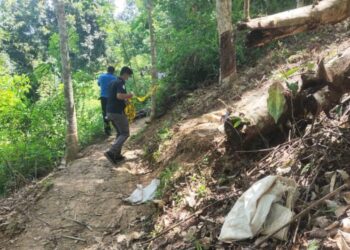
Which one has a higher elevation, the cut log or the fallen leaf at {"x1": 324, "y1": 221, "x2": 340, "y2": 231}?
the cut log

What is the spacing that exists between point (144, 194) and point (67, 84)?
10.9 ft

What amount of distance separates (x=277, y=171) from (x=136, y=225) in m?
2.00

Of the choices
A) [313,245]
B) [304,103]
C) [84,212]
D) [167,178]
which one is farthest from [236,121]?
[84,212]

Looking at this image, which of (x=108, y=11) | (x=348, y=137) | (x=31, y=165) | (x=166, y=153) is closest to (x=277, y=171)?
(x=348, y=137)

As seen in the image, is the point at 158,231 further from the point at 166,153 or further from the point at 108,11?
the point at 108,11

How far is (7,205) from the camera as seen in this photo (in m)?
5.95

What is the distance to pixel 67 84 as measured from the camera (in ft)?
24.5

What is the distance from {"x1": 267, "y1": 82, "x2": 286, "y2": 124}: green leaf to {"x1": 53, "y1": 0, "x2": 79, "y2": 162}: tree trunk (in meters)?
5.01

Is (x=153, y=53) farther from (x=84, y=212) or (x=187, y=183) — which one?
(x=187, y=183)

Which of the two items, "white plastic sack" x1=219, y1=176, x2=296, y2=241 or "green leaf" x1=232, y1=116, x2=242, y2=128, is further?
"green leaf" x1=232, y1=116, x2=242, y2=128

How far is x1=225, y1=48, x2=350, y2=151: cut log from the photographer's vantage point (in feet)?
10.5

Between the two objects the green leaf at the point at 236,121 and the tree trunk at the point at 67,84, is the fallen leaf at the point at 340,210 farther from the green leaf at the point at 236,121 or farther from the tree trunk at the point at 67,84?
the tree trunk at the point at 67,84

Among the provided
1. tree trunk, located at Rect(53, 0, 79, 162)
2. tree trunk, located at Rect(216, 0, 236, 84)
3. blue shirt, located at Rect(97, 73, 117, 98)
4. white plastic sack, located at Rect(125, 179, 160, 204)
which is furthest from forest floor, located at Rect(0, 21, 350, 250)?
blue shirt, located at Rect(97, 73, 117, 98)

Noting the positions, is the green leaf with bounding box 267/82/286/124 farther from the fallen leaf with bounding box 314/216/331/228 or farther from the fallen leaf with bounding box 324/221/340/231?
the fallen leaf with bounding box 324/221/340/231
